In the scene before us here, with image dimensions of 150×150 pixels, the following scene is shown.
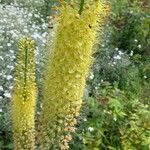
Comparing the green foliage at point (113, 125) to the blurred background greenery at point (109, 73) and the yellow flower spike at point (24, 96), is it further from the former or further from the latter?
the yellow flower spike at point (24, 96)

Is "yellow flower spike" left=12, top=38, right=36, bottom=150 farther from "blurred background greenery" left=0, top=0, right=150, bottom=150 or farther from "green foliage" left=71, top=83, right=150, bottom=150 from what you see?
"green foliage" left=71, top=83, right=150, bottom=150

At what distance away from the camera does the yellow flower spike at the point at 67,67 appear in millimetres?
3443

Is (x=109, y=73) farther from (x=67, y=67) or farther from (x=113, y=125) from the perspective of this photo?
(x=67, y=67)

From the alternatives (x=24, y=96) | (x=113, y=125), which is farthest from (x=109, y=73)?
(x=24, y=96)

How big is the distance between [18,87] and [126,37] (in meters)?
4.30

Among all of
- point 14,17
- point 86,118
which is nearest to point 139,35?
point 14,17

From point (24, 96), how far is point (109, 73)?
3.38 m

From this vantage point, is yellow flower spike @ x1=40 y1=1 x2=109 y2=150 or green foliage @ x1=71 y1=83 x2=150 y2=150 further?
green foliage @ x1=71 y1=83 x2=150 y2=150

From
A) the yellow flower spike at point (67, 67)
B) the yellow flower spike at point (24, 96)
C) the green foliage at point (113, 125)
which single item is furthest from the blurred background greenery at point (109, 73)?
the yellow flower spike at point (24, 96)

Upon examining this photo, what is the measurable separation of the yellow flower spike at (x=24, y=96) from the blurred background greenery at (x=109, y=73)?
0.61 meters

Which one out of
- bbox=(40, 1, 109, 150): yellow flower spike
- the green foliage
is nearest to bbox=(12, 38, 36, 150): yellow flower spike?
bbox=(40, 1, 109, 150): yellow flower spike

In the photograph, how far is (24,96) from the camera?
3662 millimetres

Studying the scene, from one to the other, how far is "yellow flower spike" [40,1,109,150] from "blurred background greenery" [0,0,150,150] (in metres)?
0.37

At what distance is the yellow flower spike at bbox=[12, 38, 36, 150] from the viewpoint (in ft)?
11.3
